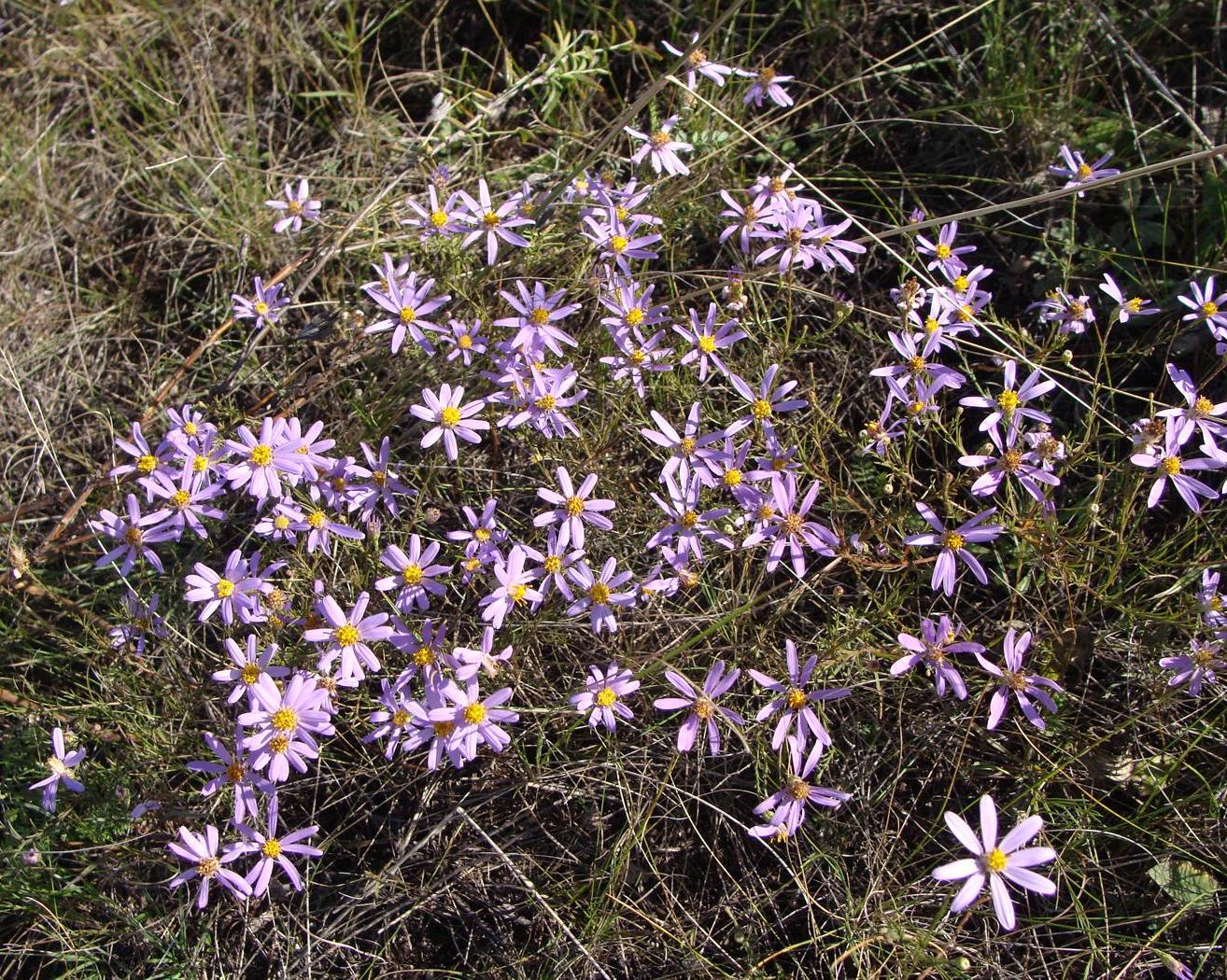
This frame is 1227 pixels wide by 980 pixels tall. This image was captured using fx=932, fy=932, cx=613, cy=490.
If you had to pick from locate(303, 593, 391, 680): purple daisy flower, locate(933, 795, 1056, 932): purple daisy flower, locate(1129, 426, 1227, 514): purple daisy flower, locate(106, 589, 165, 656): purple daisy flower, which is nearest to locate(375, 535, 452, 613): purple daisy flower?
locate(303, 593, 391, 680): purple daisy flower

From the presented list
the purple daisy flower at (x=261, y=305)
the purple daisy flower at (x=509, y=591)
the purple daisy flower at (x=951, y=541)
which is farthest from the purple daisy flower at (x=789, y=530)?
the purple daisy flower at (x=261, y=305)

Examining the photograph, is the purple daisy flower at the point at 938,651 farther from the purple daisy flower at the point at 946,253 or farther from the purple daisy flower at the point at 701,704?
the purple daisy flower at the point at 946,253

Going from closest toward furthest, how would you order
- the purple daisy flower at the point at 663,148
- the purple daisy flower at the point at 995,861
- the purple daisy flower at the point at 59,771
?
the purple daisy flower at the point at 995,861 → the purple daisy flower at the point at 59,771 → the purple daisy flower at the point at 663,148

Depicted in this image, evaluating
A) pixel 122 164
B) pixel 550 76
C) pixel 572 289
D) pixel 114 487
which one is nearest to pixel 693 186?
pixel 572 289

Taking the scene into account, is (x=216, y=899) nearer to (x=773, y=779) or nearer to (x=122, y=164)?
(x=773, y=779)

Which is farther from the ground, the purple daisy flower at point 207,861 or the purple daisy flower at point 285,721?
the purple daisy flower at point 285,721

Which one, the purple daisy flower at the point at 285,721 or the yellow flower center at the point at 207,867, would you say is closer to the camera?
the purple daisy flower at the point at 285,721
